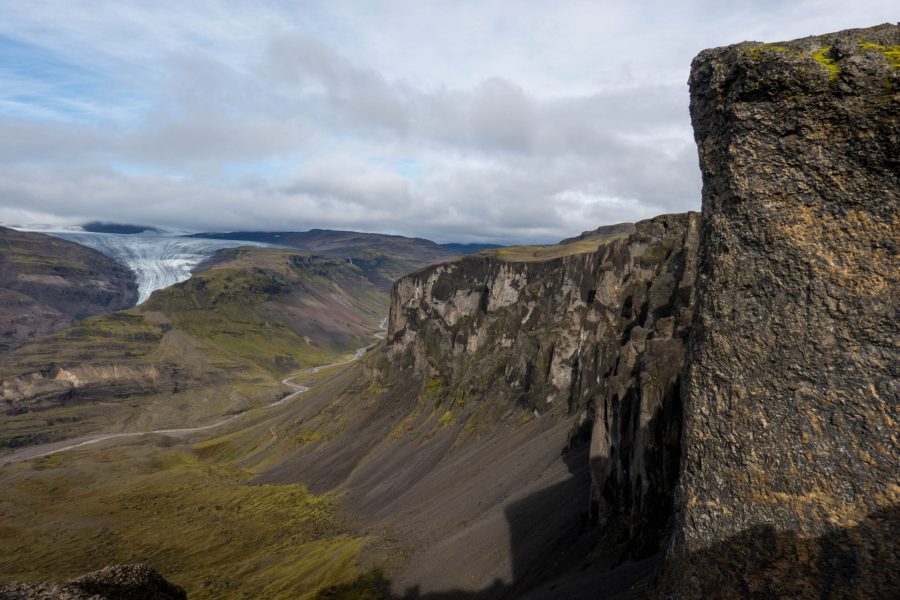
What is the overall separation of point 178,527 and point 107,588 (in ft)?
360

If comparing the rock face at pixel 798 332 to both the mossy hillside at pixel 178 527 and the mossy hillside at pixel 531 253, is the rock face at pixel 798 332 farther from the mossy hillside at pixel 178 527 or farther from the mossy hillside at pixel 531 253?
the mossy hillside at pixel 531 253

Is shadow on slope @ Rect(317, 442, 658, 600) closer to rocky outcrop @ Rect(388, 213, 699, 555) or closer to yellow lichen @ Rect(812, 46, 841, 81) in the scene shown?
rocky outcrop @ Rect(388, 213, 699, 555)

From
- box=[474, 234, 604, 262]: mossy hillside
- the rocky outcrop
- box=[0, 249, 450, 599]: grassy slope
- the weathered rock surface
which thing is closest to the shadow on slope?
the rocky outcrop

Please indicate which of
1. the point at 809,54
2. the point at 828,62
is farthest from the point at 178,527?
the point at 828,62

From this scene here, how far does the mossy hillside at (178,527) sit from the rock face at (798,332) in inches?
2667

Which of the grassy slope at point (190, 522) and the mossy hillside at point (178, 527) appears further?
the mossy hillside at point (178, 527)

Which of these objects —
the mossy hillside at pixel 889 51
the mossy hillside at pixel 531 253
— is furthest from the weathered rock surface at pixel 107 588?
the mossy hillside at pixel 531 253

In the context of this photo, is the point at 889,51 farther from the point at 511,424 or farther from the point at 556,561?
the point at 511,424

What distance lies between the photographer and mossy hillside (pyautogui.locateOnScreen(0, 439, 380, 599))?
260ft

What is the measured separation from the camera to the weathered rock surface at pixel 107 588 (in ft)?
63.3

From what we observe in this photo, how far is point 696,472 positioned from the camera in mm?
Result: 14273

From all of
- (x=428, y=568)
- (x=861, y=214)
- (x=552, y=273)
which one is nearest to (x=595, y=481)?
(x=428, y=568)

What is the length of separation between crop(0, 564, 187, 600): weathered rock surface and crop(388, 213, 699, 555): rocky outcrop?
31.9 m

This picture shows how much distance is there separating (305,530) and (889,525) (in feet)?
334
